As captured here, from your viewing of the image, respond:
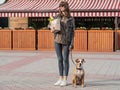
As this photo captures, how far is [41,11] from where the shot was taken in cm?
1984

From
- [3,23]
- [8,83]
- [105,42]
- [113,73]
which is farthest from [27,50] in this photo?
[8,83]

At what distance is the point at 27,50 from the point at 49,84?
998cm

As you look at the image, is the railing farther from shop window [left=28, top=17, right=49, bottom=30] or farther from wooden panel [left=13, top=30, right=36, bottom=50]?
shop window [left=28, top=17, right=49, bottom=30]

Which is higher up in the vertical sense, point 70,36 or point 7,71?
point 70,36

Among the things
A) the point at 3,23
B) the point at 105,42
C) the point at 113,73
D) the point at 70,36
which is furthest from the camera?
the point at 3,23

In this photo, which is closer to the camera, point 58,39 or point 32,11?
point 58,39

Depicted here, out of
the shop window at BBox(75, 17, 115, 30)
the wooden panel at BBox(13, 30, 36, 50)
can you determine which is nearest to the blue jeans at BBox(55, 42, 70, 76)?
the wooden panel at BBox(13, 30, 36, 50)

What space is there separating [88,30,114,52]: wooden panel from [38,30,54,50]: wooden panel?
1.88 metres

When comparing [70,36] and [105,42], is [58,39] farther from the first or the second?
[105,42]

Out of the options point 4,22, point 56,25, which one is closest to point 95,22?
point 4,22

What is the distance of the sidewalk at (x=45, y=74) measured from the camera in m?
9.24

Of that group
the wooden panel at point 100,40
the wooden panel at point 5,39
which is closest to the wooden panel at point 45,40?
the wooden panel at point 5,39

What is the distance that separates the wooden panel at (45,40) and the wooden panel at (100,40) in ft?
6.16

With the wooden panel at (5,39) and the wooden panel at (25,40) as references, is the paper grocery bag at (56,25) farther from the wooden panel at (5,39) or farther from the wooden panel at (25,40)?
the wooden panel at (5,39)
